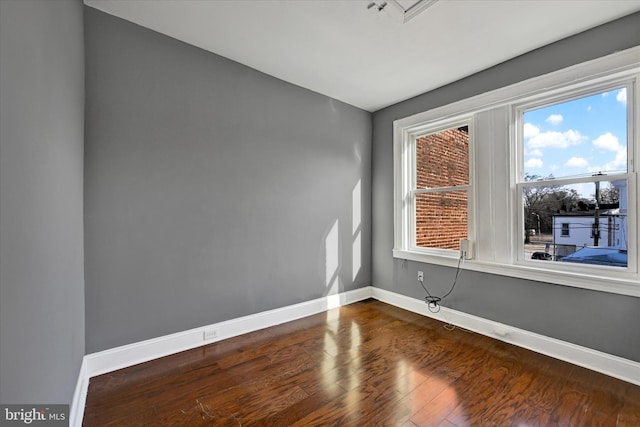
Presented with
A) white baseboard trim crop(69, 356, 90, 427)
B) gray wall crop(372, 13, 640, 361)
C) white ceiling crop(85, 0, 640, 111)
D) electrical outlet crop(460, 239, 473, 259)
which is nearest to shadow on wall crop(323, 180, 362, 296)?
gray wall crop(372, 13, 640, 361)

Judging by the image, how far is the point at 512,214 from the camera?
2.76 meters

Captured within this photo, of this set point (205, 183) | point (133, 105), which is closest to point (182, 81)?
point (133, 105)

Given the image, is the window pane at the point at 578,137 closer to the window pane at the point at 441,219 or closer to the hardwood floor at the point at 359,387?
the window pane at the point at 441,219

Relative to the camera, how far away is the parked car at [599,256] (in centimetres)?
222

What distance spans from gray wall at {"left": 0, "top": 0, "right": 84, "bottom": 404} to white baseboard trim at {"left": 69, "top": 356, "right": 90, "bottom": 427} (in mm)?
107

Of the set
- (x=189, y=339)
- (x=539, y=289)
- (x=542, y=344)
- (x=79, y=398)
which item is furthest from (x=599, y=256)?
(x=79, y=398)

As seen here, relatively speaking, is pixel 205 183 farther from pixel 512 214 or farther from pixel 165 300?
pixel 512 214

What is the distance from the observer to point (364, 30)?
2.32m

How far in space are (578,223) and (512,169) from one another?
2.29 ft

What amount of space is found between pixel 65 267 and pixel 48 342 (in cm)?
46

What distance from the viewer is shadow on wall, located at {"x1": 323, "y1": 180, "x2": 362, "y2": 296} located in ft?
11.8

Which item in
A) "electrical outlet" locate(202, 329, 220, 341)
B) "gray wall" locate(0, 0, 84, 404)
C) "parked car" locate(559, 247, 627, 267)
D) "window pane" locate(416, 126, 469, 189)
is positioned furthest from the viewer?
"window pane" locate(416, 126, 469, 189)

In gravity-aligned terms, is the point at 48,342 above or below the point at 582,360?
above

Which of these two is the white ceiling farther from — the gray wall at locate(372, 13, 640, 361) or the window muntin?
the window muntin
